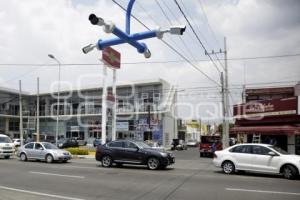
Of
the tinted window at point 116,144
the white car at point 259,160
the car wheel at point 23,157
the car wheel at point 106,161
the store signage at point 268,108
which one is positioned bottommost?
the car wheel at point 23,157

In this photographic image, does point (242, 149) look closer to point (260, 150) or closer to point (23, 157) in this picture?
point (260, 150)

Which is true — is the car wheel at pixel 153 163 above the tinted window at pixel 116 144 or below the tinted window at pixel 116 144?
below

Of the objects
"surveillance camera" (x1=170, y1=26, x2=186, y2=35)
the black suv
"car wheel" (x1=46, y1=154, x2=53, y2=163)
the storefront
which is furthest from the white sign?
"surveillance camera" (x1=170, y1=26, x2=186, y2=35)

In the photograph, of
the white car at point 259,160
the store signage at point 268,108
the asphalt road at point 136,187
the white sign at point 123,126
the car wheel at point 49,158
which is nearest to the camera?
the asphalt road at point 136,187

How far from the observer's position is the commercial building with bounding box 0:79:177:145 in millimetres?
59625

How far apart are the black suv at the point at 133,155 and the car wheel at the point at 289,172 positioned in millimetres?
5971

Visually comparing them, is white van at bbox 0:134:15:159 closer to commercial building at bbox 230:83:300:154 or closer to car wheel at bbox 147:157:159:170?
car wheel at bbox 147:157:159:170

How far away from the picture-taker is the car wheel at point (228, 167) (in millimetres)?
18281

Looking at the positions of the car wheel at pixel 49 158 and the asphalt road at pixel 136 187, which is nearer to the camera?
the asphalt road at pixel 136 187

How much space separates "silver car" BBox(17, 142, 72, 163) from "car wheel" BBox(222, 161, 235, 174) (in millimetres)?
11332

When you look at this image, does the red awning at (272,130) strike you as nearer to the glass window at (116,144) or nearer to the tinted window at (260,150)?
the tinted window at (260,150)

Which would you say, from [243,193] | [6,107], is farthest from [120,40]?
[6,107]

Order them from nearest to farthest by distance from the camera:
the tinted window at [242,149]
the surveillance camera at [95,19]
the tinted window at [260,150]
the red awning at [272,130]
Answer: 1. the surveillance camera at [95,19]
2. the tinted window at [260,150]
3. the tinted window at [242,149]
4. the red awning at [272,130]

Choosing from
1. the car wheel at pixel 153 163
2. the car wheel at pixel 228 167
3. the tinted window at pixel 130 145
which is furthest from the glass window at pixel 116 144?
the car wheel at pixel 228 167
